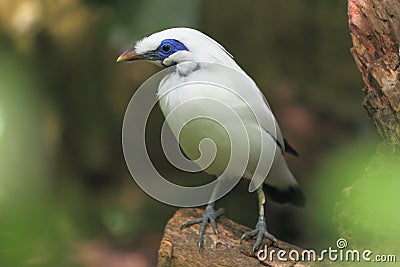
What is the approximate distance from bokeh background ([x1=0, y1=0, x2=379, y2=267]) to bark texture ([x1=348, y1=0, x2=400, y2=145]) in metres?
1.74

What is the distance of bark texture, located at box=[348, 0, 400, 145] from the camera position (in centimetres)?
172

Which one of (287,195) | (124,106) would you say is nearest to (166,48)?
(287,195)

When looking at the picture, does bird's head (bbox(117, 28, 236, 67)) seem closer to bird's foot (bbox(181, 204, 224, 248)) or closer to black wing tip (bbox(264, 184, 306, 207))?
bird's foot (bbox(181, 204, 224, 248))

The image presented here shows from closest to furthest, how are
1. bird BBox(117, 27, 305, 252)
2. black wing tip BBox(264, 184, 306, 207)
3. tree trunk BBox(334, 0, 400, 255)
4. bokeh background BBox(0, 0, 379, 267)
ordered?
tree trunk BBox(334, 0, 400, 255) < bird BBox(117, 27, 305, 252) < black wing tip BBox(264, 184, 306, 207) < bokeh background BBox(0, 0, 379, 267)

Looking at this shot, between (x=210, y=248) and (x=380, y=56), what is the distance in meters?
→ 0.80

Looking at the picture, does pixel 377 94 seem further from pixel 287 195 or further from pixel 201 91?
pixel 287 195

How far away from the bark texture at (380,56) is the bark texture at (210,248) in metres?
0.49

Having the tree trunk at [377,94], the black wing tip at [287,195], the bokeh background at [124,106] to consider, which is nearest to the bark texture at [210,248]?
the tree trunk at [377,94]

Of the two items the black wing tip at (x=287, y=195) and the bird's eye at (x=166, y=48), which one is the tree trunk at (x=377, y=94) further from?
the black wing tip at (x=287, y=195)

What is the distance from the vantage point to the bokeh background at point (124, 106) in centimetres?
357

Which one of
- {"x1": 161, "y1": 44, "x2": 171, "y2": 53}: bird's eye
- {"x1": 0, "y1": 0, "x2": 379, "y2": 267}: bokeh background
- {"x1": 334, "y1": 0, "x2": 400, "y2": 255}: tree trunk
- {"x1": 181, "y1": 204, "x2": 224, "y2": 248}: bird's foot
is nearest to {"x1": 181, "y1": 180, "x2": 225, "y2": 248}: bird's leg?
{"x1": 181, "y1": 204, "x2": 224, "y2": 248}: bird's foot

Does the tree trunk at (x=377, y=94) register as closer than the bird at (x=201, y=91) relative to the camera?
Yes

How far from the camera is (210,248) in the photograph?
1964 millimetres

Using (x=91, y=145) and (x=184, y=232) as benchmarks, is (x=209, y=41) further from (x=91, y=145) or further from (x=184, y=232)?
(x=91, y=145)
